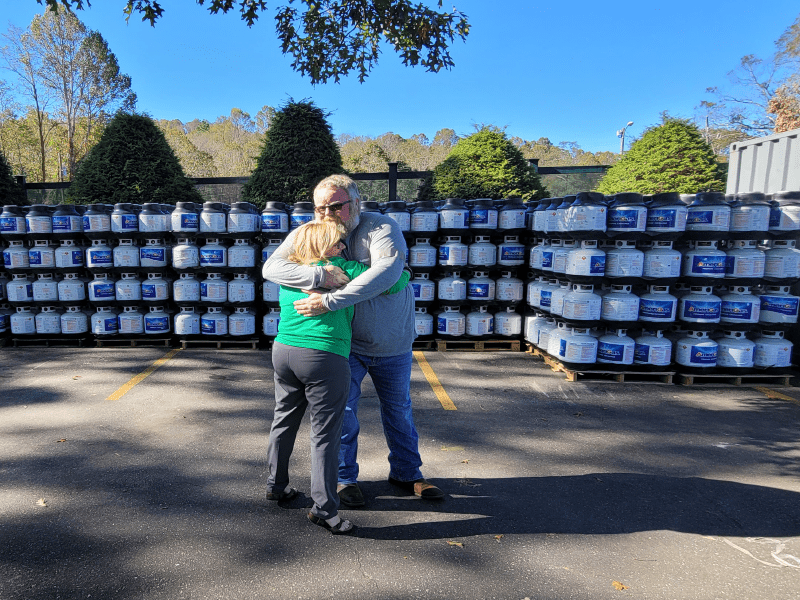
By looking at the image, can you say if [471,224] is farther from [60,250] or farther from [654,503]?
[60,250]

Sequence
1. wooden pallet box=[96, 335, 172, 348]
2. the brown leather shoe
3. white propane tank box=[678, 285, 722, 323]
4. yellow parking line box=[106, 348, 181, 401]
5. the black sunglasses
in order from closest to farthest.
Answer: the black sunglasses < the brown leather shoe < yellow parking line box=[106, 348, 181, 401] < white propane tank box=[678, 285, 722, 323] < wooden pallet box=[96, 335, 172, 348]

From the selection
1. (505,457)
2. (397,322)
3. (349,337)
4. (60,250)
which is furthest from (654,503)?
(60,250)

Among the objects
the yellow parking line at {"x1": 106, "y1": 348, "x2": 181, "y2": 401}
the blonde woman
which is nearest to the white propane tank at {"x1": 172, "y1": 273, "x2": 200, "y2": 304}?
the yellow parking line at {"x1": 106, "y1": 348, "x2": 181, "y2": 401}

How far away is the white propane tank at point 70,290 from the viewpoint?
823 cm

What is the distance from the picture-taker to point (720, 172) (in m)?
11.2

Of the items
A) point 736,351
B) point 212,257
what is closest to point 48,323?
point 212,257

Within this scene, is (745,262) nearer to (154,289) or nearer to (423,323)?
(423,323)

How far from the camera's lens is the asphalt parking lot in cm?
274

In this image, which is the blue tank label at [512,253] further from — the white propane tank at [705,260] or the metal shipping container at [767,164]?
the metal shipping container at [767,164]

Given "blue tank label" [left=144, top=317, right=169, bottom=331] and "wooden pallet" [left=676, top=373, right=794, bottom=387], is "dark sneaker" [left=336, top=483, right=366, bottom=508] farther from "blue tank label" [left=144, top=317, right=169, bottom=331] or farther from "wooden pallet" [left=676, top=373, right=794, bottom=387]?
"blue tank label" [left=144, top=317, right=169, bottom=331]

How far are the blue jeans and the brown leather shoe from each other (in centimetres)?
4

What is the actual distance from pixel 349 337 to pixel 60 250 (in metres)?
7.50

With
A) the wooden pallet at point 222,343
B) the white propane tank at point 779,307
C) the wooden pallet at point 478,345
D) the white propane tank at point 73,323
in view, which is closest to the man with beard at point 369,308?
the wooden pallet at point 478,345

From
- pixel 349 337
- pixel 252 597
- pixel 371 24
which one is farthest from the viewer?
pixel 371 24
